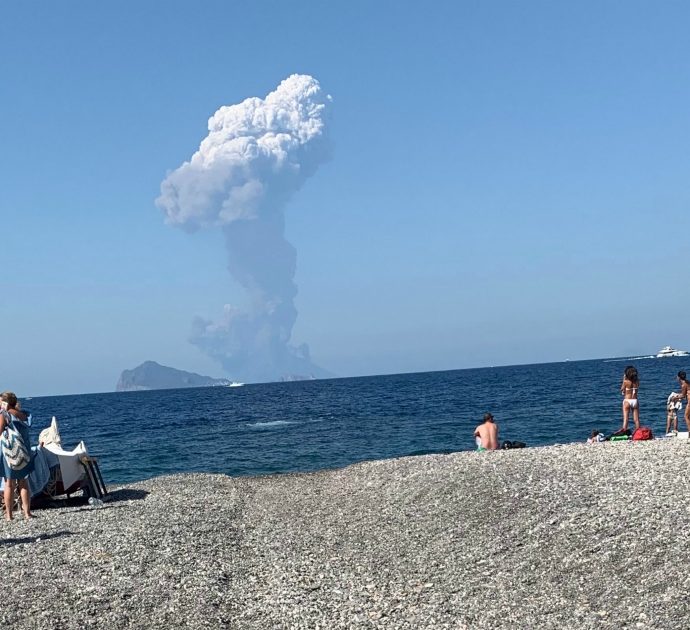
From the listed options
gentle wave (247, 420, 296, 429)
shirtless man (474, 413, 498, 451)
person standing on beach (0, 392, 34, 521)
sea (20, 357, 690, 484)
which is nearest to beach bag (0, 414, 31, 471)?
person standing on beach (0, 392, 34, 521)

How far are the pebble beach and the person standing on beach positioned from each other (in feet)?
1.79

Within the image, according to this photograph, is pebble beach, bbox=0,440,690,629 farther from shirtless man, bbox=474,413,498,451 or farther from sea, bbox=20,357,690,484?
sea, bbox=20,357,690,484

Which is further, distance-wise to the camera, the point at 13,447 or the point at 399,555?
the point at 13,447

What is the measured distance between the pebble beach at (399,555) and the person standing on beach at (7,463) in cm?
54

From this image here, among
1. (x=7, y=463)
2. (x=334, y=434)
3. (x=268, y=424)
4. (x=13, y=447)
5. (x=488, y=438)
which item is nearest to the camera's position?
(x=13, y=447)

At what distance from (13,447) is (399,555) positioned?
9.95 metres

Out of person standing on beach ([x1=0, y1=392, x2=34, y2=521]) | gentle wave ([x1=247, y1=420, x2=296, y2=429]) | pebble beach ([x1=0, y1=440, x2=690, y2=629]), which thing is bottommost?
gentle wave ([x1=247, y1=420, x2=296, y2=429])

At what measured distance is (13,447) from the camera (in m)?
17.5

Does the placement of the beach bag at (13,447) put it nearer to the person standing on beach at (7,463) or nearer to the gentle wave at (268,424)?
the person standing on beach at (7,463)

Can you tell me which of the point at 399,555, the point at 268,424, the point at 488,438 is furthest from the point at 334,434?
the point at 399,555

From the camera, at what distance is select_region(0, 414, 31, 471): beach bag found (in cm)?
1742

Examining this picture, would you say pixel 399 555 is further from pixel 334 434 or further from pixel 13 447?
pixel 334 434

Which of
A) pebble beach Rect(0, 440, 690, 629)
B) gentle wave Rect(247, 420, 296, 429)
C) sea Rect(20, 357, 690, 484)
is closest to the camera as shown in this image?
pebble beach Rect(0, 440, 690, 629)

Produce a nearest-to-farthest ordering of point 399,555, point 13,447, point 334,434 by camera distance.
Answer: point 399,555 → point 13,447 → point 334,434
